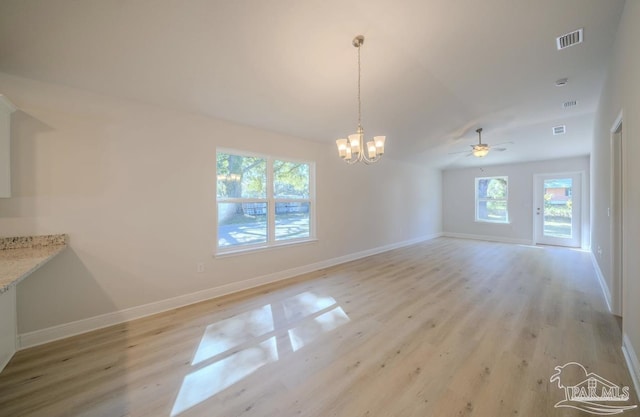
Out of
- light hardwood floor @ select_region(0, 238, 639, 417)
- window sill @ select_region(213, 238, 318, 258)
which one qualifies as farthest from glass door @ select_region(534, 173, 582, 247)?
window sill @ select_region(213, 238, 318, 258)

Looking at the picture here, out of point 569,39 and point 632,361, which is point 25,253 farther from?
point 569,39

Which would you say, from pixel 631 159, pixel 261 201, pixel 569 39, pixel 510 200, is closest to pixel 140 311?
pixel 261 201

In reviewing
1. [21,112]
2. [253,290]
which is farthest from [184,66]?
[253,290]

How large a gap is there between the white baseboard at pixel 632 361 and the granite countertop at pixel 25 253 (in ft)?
13.2

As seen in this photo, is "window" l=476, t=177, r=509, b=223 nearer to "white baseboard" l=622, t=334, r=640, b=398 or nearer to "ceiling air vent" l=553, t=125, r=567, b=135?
"ceiling air vent" l=553, t=125, r=567, b=135

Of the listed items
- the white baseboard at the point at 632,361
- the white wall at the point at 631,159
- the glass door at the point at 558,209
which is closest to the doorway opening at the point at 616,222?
the white wall at the point at 631,159

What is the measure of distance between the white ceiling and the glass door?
12.0 feet

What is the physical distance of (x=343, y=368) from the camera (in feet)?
6.35

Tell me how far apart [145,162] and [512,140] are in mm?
7330

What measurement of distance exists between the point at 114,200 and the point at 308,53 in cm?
269

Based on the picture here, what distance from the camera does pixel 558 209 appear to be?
22.1ft

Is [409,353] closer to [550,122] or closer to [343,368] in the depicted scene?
[343,368]

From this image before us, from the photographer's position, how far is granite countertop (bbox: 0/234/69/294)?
60.8 inches

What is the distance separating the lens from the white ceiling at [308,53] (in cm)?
203
